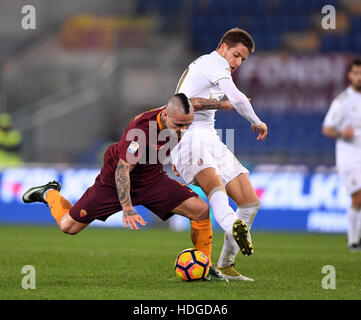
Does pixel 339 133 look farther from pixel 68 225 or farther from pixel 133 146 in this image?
pixel 133 146

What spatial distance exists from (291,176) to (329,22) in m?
5.46

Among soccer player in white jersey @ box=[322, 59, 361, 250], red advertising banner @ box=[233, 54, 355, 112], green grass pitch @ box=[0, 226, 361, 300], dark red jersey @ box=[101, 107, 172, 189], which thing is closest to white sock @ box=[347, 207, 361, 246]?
soccer player in white jersey @ box=[322, 59, 361, 250]

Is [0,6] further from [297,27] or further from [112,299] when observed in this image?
[112,299]

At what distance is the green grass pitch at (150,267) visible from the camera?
6.18 m

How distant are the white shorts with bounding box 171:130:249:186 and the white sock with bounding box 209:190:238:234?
0.30m

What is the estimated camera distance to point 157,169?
23.5 ft

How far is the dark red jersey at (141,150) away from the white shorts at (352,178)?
4421mm

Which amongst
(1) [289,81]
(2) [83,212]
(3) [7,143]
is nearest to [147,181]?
(2) [83,212]

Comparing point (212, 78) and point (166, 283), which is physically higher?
point (212, 78)

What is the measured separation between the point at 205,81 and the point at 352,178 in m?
4.31

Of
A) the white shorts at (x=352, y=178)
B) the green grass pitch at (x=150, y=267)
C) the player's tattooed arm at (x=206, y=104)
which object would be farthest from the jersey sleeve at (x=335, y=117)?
the player's tattooed arm at (x=206, y=104)

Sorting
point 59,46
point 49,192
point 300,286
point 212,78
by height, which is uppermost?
point 59,46
